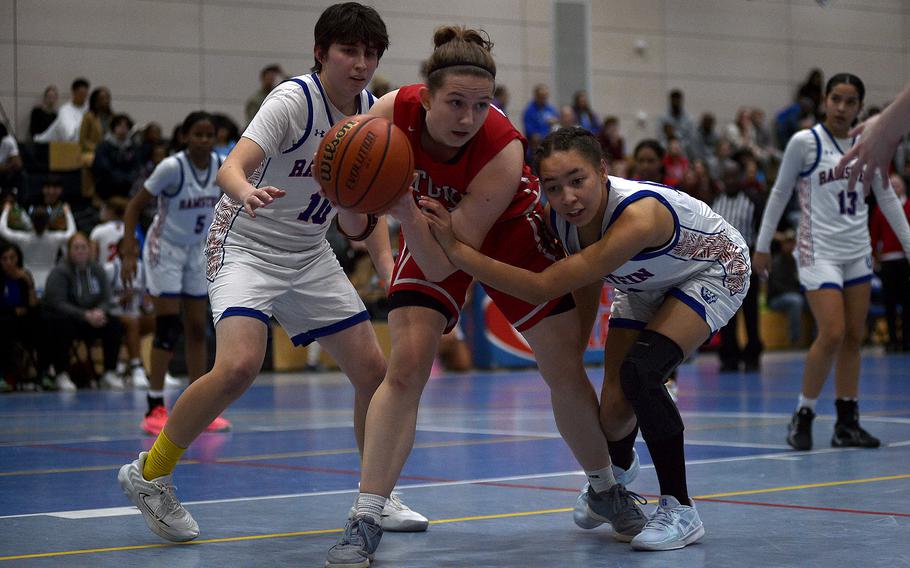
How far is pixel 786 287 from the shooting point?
1800 centimetres

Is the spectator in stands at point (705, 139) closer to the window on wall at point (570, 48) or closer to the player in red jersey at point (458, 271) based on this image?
the window on wall at point (570, 48)

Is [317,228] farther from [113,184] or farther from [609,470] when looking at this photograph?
[113,184]

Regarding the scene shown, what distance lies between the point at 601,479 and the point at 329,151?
1.53m

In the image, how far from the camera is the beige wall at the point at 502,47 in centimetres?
1733

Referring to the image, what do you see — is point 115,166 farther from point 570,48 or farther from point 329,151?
point 329,151

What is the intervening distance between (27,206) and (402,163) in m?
11.8

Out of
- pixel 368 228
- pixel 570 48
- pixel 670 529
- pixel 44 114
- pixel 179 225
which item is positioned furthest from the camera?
pixel 570 48

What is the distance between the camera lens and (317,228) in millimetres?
4918

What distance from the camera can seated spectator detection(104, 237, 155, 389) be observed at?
1344cm

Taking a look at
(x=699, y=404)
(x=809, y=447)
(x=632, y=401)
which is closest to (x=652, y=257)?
(x=632, y=401)

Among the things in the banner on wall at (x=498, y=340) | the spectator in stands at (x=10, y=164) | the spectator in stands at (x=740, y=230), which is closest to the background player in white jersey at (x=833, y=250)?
the spectator in stands at (x=740, y=230)

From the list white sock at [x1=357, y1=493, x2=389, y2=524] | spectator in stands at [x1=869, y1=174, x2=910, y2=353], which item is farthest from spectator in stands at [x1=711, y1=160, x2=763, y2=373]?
white sock at [x1=357, y1=493, x2=389, y2=524]

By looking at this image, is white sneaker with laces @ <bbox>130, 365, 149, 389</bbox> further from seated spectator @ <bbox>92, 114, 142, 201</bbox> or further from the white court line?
the white court line

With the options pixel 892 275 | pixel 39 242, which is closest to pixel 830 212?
pixel 39 242
